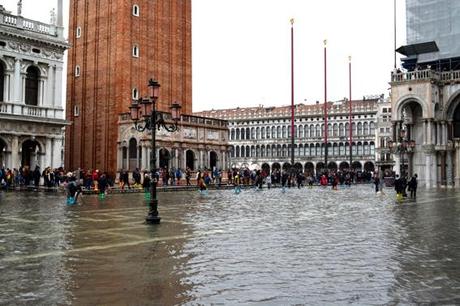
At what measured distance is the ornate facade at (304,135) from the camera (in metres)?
91.4

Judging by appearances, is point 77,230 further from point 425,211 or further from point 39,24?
point 39,24

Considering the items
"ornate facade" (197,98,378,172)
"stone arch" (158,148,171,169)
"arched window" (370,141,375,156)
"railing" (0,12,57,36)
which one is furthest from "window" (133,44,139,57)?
"arched window" (370,141,375,156)

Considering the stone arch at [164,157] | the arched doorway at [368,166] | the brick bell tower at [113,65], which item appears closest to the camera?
the stone arch at [164,157]

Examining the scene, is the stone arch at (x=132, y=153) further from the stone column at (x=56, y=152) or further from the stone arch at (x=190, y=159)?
the stone column at (x=56, y=152)

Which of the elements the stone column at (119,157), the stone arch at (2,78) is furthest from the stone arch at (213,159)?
the stone arch at (2,78)

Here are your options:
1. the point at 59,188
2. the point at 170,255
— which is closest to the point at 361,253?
the point at 170,255

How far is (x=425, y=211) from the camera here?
18516mm

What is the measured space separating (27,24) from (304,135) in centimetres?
6487

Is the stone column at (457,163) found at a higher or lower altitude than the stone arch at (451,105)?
lower

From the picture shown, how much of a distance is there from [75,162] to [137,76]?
1001 cm

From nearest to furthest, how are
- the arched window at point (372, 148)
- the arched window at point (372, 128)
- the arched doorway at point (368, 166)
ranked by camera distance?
the arched window at point (372, 128) < the arched window at point (372, 148) < the arched doorway at point (368, 166)

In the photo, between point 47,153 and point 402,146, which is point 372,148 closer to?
point 402,146

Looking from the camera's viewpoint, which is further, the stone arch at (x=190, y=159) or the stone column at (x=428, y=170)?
the stone arch at (x=190, y=159)

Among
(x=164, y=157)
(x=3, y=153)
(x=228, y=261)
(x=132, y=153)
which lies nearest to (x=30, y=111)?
(x=3, y=153)
